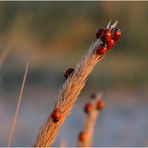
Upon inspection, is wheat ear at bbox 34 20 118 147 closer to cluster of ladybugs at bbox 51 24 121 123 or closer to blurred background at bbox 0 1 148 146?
cluster of ladybugs at bbox 51 24 121 123

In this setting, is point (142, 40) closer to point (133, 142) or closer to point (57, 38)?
point (57, 38)

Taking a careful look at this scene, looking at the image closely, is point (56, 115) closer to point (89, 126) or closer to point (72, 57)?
point (89, 126)

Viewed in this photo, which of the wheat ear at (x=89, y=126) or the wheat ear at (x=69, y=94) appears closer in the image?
the wheat ear at (x=69, y=94)

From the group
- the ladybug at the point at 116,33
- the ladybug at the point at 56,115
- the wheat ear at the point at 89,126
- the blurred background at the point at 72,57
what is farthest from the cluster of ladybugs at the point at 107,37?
the blurred background at the point at 72,57

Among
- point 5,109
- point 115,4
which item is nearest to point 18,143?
point 5,109

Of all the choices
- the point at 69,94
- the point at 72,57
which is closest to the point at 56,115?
the point at 69,94

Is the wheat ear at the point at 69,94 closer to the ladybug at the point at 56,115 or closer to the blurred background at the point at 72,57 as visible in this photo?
the ladybug at the point at 56,115

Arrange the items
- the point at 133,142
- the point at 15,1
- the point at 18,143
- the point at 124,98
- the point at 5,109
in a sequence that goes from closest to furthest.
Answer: the point at 133,142 < the point at 18,143 < the point at 5,109 < the point at 124,98 < the point at 15,1

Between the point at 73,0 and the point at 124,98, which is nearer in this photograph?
the point at 124,98
